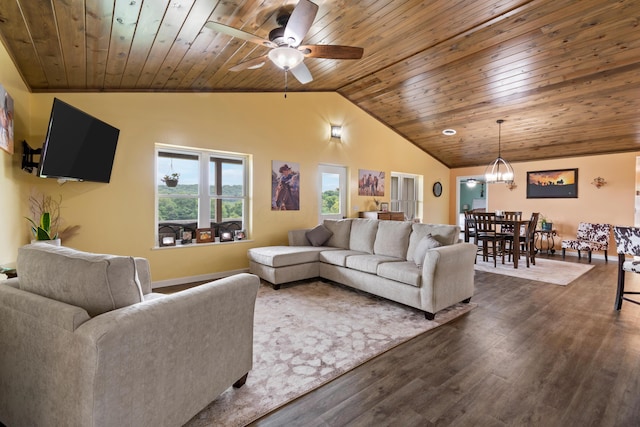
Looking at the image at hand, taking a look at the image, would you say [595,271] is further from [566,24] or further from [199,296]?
[199,296]

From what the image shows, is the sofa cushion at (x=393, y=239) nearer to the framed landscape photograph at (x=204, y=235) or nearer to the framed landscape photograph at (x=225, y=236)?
the framed landscape photograph at (x=225, y=236)

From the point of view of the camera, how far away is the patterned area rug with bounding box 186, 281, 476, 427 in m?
1.77

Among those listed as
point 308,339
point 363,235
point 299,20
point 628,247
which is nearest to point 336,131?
point 363,235

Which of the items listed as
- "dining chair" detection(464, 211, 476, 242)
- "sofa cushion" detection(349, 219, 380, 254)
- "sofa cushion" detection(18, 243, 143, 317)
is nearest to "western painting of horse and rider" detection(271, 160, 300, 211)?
"sofa cushion" detection(349, 219, 380, 254)

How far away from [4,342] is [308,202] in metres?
4.46

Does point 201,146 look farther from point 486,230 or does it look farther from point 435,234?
point 486,230

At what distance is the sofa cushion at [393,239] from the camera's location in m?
3.90

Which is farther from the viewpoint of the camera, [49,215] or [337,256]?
[337,256]

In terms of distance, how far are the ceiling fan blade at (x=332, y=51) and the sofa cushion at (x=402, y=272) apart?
7.32 ft

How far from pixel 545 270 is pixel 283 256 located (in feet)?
15.2

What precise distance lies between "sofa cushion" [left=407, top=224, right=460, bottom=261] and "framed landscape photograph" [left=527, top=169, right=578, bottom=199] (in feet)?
17.3

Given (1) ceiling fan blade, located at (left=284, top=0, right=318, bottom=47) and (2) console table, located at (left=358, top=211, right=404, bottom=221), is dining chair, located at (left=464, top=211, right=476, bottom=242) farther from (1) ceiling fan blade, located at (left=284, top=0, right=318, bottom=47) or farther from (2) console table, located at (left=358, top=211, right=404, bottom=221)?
(1) ceiling fan blade, located at (left=284, top=0, right=318, bottom=47)

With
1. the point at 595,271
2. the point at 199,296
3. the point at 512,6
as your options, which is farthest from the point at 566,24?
the point at 199,296

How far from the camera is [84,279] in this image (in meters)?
1.28
